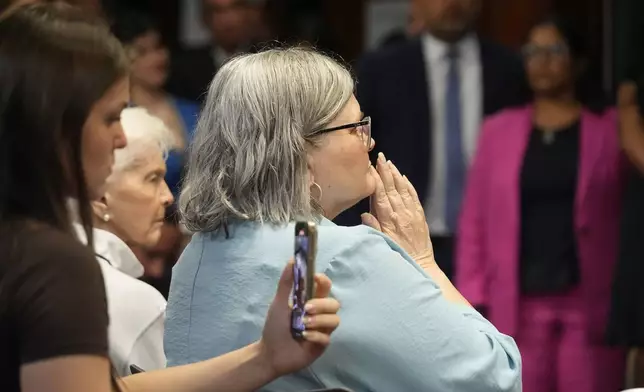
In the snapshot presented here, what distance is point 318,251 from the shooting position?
7.68 feet

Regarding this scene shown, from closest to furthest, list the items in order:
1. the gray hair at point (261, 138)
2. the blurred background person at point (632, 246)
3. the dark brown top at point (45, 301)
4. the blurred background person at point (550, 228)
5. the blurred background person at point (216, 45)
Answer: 1. the dark brown top at point (45, 301)
2. the gray hair at point (261, 138)
3. the blurred background person at point (632, 246)
4. the blurred background person at point (550, 228)
5. the blurred background person at point (216, 45)

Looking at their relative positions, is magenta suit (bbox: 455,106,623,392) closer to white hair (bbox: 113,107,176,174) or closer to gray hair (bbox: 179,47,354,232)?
white hair (bbox: 113,107,176,174)

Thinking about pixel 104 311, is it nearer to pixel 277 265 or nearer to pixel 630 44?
pixel 277 265

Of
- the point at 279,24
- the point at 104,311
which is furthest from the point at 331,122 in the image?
the point at 279,24

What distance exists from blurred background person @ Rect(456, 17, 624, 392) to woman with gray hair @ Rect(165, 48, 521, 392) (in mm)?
2402

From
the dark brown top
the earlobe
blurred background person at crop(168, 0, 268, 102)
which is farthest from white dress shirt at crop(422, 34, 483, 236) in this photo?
the dark brown top

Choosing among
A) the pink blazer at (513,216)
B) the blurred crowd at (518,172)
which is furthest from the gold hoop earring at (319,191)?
the pink blazer at (513,216)

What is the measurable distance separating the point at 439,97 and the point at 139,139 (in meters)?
2.06

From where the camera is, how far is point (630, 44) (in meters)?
5.23

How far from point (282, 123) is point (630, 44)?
3.06 metres

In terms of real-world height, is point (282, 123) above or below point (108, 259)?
above

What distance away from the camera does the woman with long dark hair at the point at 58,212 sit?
185 cm

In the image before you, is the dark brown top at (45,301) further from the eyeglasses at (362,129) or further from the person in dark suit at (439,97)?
the person in dark suit at (439,97)

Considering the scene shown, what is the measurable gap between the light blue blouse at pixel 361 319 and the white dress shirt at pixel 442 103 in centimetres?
288
